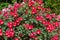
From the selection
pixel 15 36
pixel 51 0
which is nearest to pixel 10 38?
pixel 15 36

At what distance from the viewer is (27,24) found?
3662 millimetres

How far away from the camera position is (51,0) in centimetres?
554

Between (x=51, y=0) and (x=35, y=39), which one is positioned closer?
(x=35, y=39)

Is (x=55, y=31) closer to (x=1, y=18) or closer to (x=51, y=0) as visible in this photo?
(x=1, y=18)

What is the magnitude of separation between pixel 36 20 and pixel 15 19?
341 mm

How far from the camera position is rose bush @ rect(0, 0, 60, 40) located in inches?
143

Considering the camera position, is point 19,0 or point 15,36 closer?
point 15,36

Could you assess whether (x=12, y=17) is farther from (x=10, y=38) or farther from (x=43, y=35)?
(x=43, y=35)

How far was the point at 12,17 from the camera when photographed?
374 centimetres

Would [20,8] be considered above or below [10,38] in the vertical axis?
above

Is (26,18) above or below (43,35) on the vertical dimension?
above

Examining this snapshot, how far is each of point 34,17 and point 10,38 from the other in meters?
0.51

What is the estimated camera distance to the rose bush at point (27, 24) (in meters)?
3.64

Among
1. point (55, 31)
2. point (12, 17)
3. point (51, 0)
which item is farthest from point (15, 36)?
point (51, 0)
